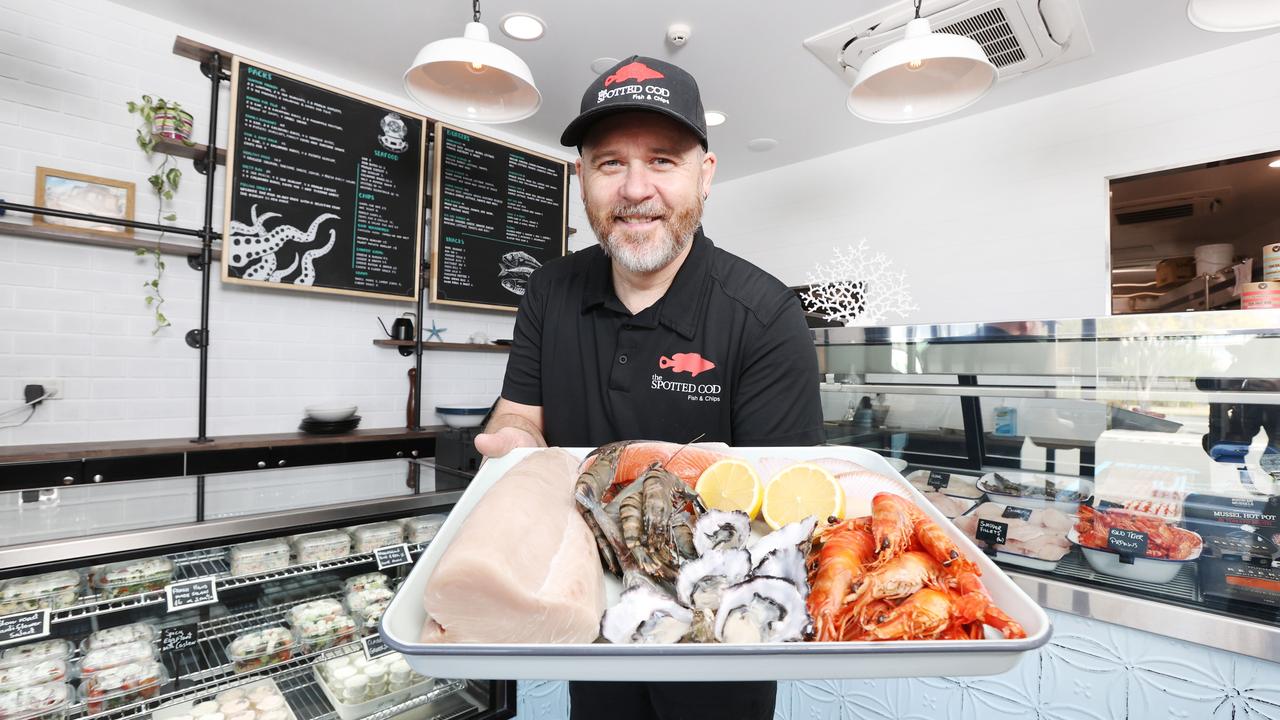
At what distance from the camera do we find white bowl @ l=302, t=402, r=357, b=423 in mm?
3799

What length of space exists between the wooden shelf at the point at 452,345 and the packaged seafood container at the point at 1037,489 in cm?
356

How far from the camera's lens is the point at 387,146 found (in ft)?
14.0

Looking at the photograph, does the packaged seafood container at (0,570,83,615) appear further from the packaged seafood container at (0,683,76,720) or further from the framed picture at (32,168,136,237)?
the framed picture at (32,168,136,237)

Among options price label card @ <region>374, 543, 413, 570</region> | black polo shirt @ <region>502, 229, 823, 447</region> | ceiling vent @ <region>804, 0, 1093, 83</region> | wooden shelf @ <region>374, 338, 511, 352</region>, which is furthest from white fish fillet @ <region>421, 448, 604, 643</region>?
wooden shelf @ <region>374, 338, 511, 352</region>

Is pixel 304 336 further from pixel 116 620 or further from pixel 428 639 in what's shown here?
pixel 428 639

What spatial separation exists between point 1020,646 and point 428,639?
1.96 feet

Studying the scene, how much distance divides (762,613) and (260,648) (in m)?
1.60

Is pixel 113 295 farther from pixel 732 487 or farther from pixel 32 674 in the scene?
pixel 732 487

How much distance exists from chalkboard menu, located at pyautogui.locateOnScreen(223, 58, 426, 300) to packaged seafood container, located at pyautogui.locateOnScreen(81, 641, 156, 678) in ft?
8.77

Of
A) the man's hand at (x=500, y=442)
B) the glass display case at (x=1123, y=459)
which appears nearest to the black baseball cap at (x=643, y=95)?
the man's hand at (x=500, y=442)

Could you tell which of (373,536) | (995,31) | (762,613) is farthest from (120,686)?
(995,31)

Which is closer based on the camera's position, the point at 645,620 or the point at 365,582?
the point at 645,620

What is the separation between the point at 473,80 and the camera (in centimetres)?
263

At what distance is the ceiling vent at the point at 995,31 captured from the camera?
299 centimetres
